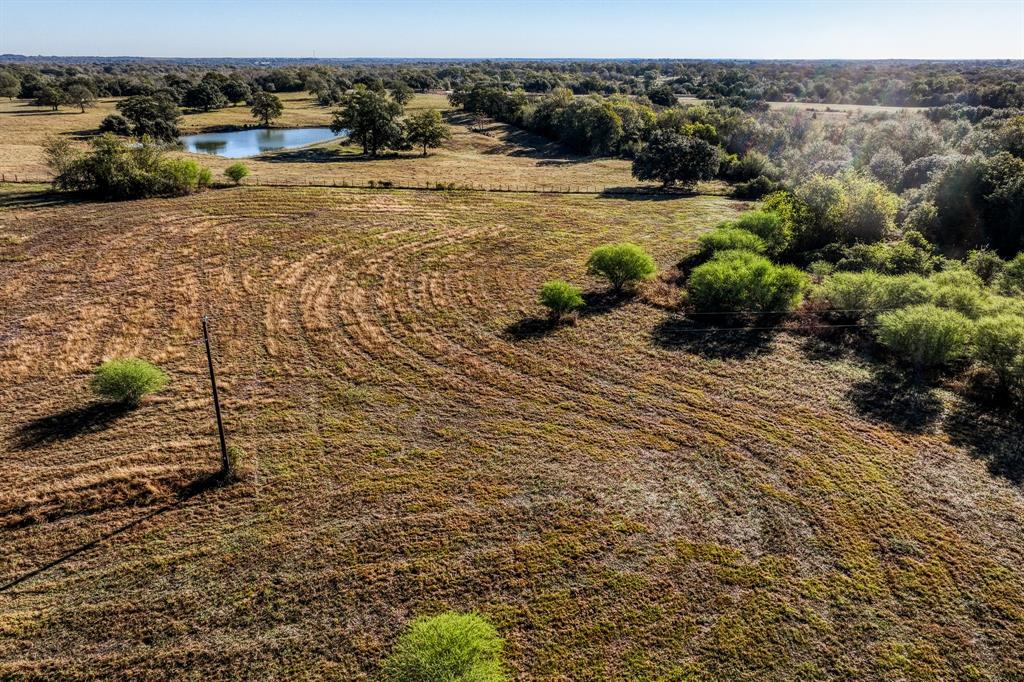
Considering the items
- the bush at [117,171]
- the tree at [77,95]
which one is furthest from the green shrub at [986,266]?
the tree at [77,95]

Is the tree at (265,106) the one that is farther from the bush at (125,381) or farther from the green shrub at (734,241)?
the bush at (125,381)

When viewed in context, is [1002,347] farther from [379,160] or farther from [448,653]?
[379,160]

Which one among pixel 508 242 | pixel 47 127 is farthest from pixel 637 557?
pixel 47 127

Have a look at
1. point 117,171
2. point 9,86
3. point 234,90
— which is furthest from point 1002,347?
point 9,86

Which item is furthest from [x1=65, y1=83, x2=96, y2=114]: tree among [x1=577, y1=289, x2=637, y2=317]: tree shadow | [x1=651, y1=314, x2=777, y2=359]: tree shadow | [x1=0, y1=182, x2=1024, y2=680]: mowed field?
[x1=651, y1=314, x2=777, y2=359]: tree shadow

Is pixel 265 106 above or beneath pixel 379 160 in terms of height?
above

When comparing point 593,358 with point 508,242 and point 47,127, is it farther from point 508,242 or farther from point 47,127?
point 47,127
